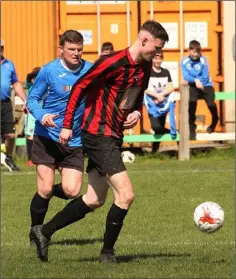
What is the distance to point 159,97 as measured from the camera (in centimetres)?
→ 1953

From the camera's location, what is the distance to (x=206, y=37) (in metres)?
21.5

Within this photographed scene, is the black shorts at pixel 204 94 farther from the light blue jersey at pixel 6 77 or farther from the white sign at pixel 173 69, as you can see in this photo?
the light blue jersey at pixel 6 77

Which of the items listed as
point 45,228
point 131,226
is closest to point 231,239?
point 131,226

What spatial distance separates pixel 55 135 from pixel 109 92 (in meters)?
1.53

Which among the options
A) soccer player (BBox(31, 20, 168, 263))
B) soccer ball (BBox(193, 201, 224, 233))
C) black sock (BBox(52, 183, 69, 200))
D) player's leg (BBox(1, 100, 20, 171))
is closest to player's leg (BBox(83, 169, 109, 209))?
soccer player (BBox(31, 20, 168, 263))

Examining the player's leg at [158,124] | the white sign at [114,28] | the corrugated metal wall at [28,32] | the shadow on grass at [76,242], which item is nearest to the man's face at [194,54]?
the player's leg at [158,124]

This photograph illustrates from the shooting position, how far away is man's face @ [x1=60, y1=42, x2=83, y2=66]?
9.88m

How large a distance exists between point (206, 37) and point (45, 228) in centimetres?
1291

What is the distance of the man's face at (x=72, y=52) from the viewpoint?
9875mm

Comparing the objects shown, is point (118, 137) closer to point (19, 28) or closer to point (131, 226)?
point (131, 226)

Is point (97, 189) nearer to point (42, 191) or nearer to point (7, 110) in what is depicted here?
point (42, 191)

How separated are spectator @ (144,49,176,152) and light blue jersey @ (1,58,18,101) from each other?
295 centimetres

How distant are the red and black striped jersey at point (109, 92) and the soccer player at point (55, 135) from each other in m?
1.21

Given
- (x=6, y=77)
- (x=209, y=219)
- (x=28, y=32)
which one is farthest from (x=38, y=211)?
(x=28, y=32)
